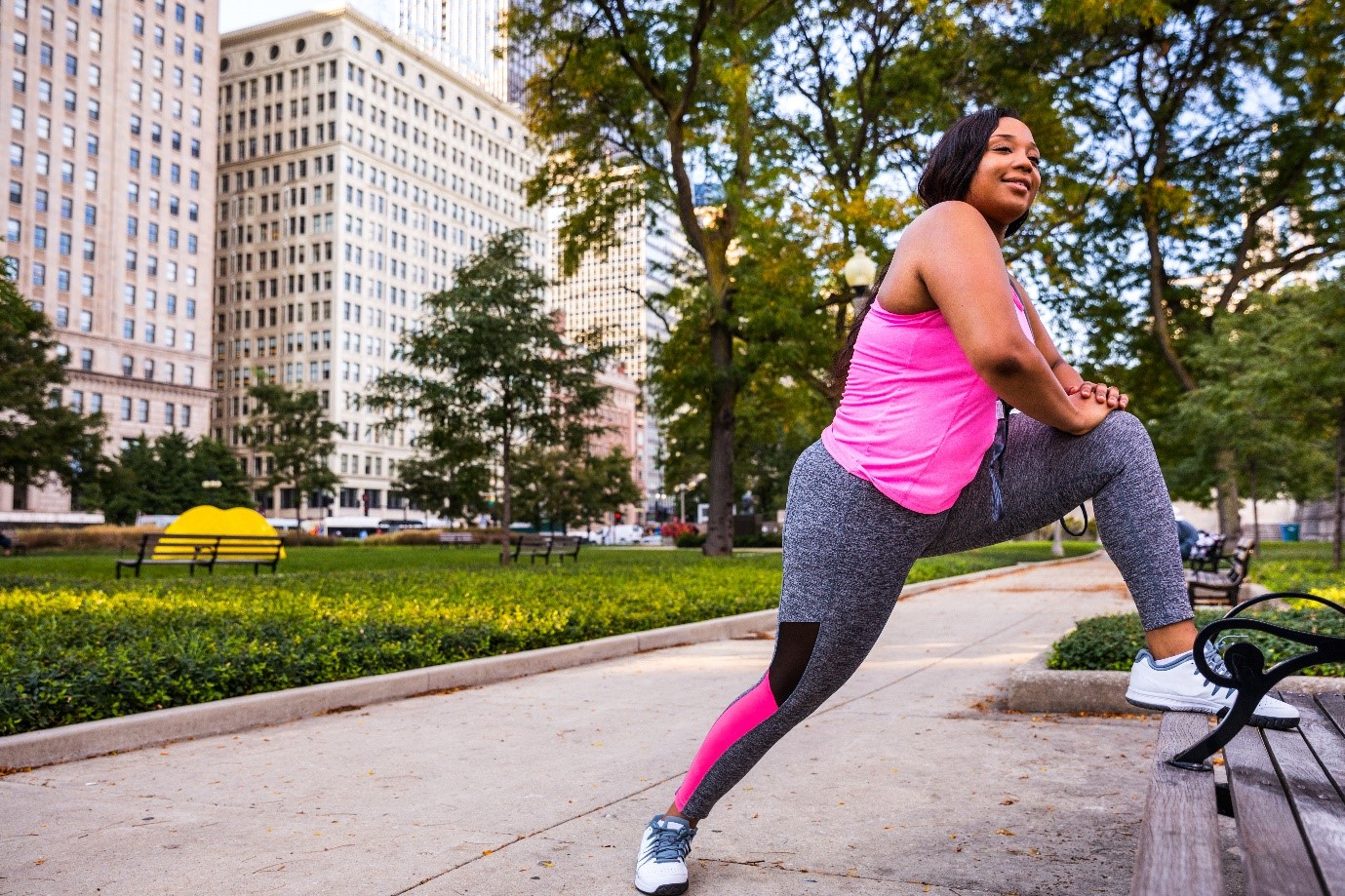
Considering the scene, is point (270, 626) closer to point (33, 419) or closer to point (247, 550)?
point (247, 550)

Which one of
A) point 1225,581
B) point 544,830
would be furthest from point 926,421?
point 1225,581

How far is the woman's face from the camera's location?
251 cm

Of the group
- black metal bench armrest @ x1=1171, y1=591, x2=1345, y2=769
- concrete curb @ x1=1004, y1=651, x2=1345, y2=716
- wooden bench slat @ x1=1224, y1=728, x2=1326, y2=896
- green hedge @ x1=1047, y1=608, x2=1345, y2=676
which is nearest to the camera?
wooden bench slat @ x1=1224, y1=728, x2=1326, y2=896

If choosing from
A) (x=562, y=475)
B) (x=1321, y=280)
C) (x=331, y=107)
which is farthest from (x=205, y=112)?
(x=1321, y=280)

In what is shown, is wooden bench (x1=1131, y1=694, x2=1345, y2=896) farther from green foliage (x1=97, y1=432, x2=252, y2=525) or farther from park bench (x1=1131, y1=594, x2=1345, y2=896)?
green foliage (x1=97, y1=432, x2=252, y2=525)

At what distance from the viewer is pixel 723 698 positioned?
654 centimetres

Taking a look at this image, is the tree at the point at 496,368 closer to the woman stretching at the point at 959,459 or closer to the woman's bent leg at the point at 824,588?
the woman's bent leg at the point at 824,588

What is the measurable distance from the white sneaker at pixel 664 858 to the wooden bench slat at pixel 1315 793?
4.56ft

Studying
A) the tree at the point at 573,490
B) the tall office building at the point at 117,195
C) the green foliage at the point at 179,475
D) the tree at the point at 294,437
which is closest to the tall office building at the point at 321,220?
the tall office building at the point at 117,195

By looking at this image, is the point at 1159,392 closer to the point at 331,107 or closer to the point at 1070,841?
the point at 1070,841

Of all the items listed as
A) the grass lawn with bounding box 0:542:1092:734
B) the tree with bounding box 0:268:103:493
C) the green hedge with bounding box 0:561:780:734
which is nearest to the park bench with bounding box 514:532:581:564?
the grass lawn with bounding box 0:542:1092:734

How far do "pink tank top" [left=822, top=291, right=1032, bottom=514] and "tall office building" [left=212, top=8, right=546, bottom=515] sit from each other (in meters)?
95.7

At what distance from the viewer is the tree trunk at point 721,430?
72.7 feet

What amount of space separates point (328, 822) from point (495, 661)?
12.2ft
